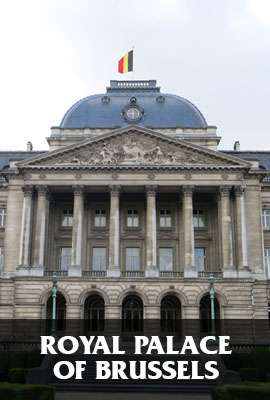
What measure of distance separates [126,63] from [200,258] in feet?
87.5

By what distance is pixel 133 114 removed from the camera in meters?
62.8

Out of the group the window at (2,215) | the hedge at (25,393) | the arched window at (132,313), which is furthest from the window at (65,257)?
the hedge at (25,393)

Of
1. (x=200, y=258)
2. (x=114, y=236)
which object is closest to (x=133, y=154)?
(x=114, y=236)

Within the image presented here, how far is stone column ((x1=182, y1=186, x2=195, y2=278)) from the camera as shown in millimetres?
51353

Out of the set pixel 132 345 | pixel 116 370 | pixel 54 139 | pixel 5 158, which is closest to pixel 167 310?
pixel 132 345

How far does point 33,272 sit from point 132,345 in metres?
12.5

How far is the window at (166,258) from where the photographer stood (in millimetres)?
56031

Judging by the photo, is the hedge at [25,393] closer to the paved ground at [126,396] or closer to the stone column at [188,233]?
the paved ground at [126,396]

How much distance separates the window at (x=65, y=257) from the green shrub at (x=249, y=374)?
2743cm

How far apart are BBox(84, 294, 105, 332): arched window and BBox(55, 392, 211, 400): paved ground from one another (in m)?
21.7

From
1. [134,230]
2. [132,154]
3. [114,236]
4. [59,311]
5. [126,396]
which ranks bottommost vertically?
[126,396]

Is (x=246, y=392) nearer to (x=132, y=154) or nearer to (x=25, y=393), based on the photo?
(x=25, y=393)

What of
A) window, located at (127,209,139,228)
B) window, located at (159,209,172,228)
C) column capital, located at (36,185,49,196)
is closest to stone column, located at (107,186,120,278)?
window, located at (127,209,139,228)

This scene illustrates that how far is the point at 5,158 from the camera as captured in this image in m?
64.6
